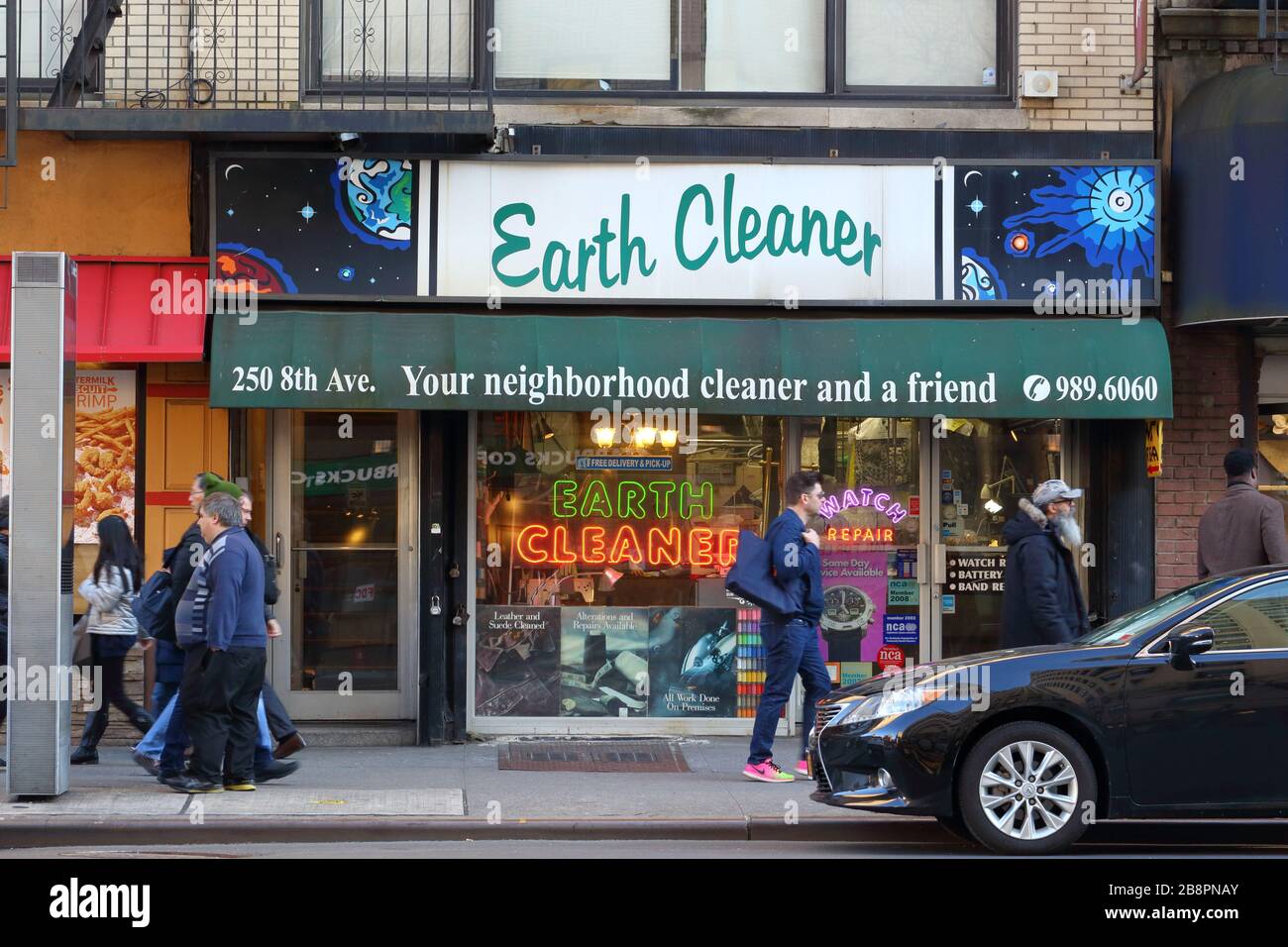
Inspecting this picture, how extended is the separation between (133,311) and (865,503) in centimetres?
539

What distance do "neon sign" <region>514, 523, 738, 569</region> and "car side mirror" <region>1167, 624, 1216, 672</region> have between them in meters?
4.34

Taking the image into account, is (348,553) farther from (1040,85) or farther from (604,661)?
(1040,85)

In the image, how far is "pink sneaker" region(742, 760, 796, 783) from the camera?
32.0 feet

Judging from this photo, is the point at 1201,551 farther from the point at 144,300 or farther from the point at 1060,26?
the point at 144,300

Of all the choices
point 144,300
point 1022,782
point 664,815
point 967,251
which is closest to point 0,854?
point 664,815

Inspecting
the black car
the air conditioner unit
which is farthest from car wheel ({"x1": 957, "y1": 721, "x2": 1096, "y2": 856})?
the air conditioner unit

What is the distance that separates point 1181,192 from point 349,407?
603 cm

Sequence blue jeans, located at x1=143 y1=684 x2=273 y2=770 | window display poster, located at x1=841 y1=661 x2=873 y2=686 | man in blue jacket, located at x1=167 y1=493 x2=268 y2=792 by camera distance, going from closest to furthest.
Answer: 1. man in blue jacket, located at x1=167 y1=493 x2=268 y2=792
2. blue jeans, located at x1=143 y1=684 x2=273 y2=770
3. window display poster, located at x1=841 y1=661 x2=873 y2=686

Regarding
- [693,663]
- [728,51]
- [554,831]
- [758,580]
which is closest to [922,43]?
[728,51]

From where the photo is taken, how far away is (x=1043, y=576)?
9.30 meters

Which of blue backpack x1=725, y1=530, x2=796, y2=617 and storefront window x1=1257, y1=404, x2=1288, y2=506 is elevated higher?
storefront window x1=1257, y1=404, x2=1288, y2=506

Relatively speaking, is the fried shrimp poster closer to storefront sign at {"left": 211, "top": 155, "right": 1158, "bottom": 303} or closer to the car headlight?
storefront sign at {"left": 211, "top": 155, "right": 1158, "bottom": 303}

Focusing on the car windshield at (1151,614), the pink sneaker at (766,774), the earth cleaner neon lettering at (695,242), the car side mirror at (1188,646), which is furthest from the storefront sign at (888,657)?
the car side mirror at (1188,646)

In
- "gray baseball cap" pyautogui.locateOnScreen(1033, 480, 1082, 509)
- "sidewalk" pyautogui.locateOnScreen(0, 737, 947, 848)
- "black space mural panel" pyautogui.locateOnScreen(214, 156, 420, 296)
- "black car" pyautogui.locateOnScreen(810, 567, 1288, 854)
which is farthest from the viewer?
"black space mural panel" pyautogui.locateOnScreen(214, 156, 420, 296)
